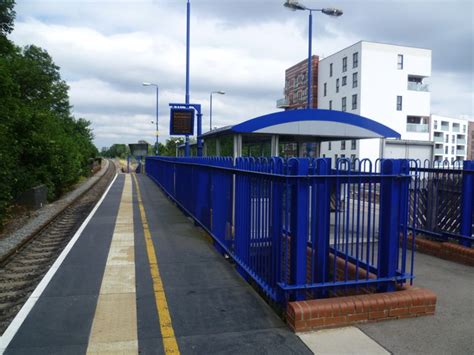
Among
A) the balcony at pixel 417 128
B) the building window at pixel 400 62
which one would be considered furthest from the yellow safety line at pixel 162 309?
the building window at pixel 400 62

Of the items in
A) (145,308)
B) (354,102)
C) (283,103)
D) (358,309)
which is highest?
(283,103)

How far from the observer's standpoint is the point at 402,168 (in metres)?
4.86

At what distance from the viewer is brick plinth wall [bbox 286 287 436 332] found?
169 inches

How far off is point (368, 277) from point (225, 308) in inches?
66.7

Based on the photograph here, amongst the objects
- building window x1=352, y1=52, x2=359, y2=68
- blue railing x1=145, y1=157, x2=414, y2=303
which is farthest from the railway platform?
building window x1=352, y1=52, x2=359, y2=68

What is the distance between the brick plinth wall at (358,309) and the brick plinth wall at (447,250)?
2597 millimetres

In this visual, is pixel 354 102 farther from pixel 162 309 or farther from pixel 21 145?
pixel 162 309

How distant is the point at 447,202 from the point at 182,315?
539 centimetres

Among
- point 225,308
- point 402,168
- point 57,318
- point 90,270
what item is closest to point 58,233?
point 90,270

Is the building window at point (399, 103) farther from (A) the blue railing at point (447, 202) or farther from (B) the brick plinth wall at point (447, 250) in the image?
(B) the brick plinth wall at point (447, 250)

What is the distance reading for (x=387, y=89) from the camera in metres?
49.8

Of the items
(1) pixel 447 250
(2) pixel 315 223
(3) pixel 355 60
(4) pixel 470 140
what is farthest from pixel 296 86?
(2) pixel 315 223

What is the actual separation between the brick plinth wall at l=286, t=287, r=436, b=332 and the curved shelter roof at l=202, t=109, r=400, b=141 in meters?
6.99

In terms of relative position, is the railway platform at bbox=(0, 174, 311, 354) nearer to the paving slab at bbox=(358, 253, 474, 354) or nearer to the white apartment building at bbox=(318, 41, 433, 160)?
the paving slab at bbox=(358, 253, 474, 354)
